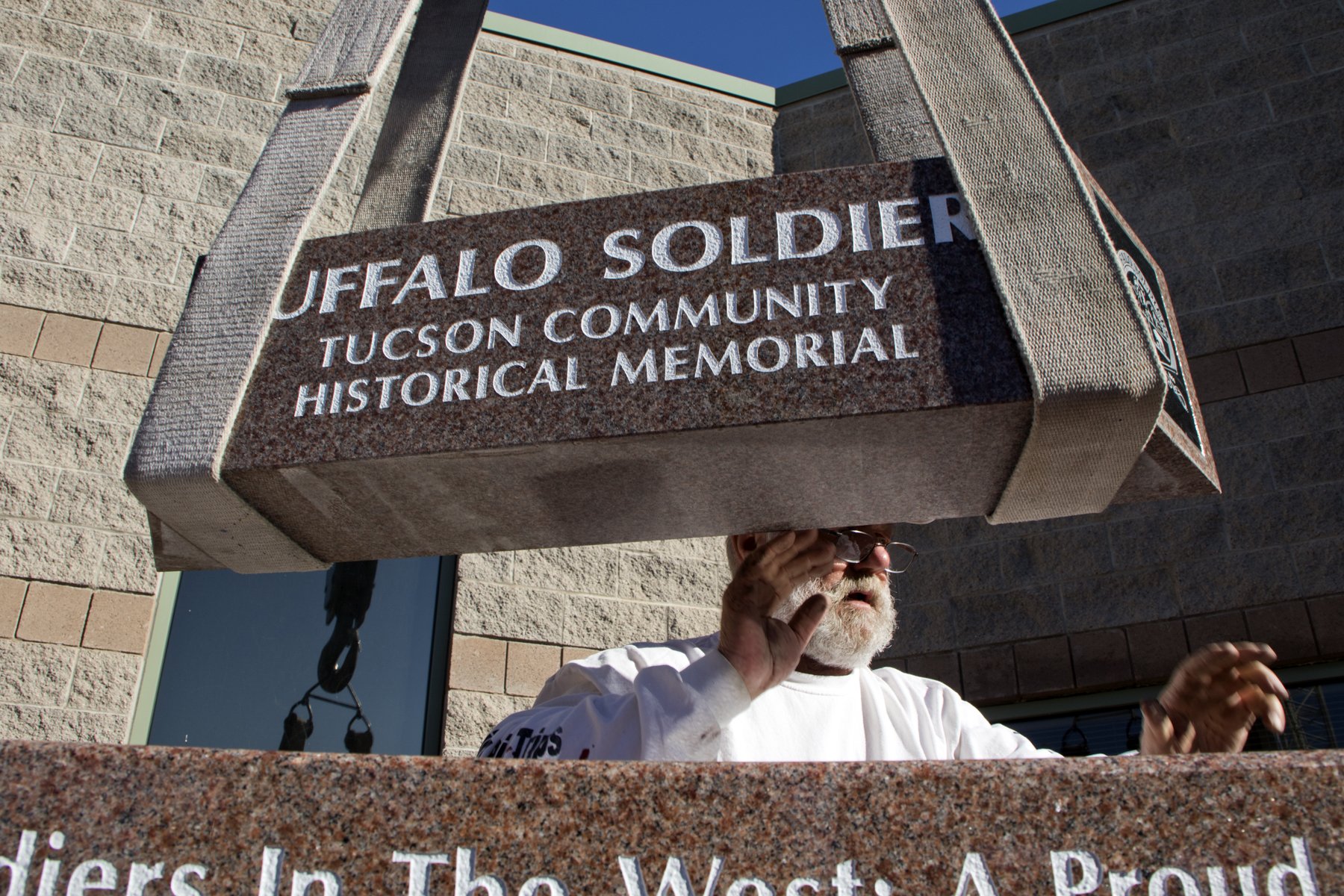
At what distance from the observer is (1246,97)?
5.07 meters

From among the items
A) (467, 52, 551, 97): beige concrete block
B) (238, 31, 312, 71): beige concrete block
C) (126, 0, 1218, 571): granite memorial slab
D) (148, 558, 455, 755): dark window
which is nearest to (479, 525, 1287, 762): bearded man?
(126, 0, 1218, 571): granite memorial slab

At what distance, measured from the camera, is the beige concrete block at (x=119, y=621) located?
12.5 ft

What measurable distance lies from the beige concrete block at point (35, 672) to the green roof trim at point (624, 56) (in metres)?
3.53

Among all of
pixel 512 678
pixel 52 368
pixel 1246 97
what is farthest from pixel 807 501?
pixel 1246 97

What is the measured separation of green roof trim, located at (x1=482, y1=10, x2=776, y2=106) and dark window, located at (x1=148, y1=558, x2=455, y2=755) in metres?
2.83

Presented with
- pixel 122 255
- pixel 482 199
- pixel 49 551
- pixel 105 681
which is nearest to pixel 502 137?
pixel 482 199

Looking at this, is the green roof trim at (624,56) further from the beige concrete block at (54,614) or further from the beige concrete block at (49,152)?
the beige concrete block at (54,614)

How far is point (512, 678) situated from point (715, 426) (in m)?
2.64

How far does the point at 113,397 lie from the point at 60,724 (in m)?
1.25

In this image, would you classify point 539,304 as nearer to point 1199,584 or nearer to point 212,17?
point 1199,584

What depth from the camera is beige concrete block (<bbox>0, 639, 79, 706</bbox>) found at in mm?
3613

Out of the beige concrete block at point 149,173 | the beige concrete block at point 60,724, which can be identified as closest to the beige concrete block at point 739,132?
the beige concrete block at point 149,173

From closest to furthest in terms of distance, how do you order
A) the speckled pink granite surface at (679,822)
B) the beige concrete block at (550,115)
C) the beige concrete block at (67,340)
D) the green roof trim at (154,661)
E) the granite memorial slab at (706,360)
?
the speckled pink granite surface at (679,822) → the granite memorial slab at (706,360) → the green roof trim at (154,661) → the beige concrete block at (67,340) → the beige concrete block at (550,115)

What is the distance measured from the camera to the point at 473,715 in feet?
13.0
